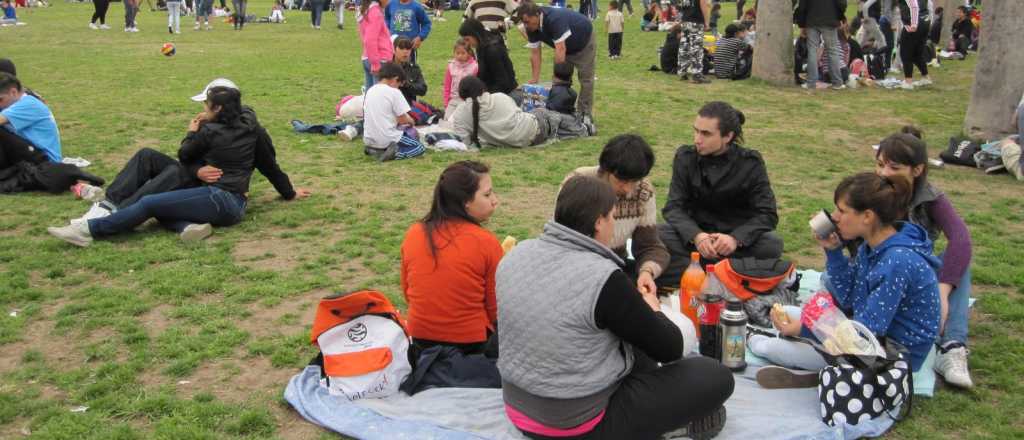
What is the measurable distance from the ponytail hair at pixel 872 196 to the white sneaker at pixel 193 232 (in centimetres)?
490

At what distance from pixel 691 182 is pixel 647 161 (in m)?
0.89

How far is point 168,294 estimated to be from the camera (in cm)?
599

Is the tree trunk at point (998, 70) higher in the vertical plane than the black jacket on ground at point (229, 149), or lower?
higher

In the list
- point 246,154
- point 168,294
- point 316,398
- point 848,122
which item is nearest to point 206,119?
point 246,154

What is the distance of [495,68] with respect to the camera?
1076 cm

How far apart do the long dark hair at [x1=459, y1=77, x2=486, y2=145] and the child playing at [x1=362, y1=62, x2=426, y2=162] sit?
642 mm

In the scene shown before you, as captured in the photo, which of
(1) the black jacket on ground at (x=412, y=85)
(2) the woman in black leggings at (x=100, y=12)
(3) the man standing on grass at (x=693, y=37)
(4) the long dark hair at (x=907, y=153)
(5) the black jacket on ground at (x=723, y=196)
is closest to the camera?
(4) the long dark hair at (x=907, y=153)

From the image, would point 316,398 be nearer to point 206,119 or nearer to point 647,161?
point 647,161

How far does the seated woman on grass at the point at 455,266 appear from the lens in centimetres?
439

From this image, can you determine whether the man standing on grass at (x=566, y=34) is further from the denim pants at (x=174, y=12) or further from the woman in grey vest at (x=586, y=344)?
the denim pants at (x=174, y=12)

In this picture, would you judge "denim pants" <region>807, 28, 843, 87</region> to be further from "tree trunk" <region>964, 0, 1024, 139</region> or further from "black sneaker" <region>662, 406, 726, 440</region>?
"black sneaker" <region>662, 406, 726, 440</region>

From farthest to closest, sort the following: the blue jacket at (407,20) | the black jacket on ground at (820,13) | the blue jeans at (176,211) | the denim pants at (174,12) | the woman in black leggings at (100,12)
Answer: the woman in black leggings at (100,12)
the denim pants at (174,12)
the black jacket on ground at (820,13)
the blue jacket at (407,20)
the blue jeans at (176,211)

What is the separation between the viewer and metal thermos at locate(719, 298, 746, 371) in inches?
177

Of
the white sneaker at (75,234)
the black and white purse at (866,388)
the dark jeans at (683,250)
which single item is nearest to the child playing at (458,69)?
the white sneaker at (75,234)
